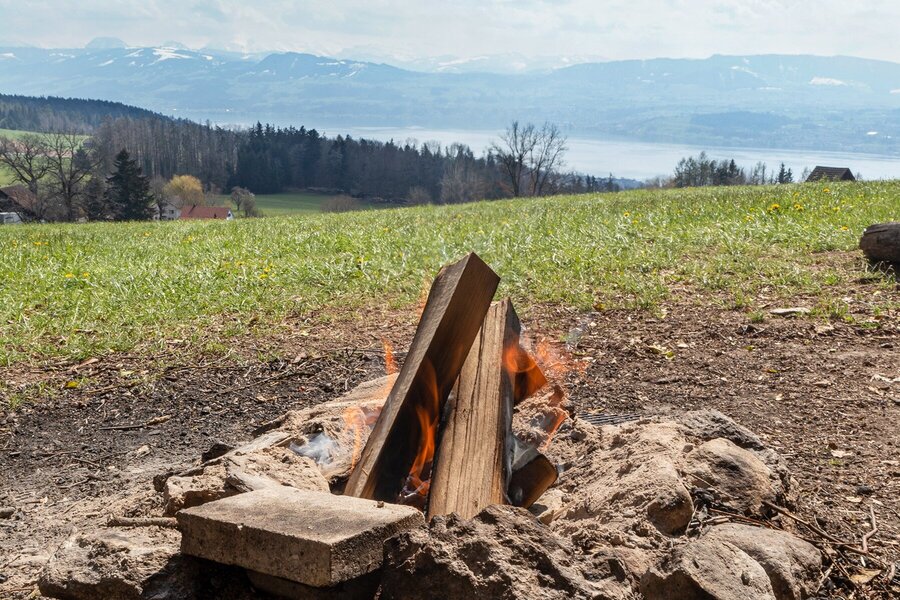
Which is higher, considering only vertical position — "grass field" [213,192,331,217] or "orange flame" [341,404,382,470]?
"grass field" [213,192,331,217]

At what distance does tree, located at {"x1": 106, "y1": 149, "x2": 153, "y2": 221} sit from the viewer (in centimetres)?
5231

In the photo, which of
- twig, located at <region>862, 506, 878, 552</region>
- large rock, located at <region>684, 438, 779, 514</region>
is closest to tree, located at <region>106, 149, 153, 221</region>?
large rock, located at <region>684, 438, 779, 514</region>

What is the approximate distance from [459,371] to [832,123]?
18004 centimetres

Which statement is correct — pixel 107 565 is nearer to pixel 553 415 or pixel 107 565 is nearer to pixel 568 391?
pixel 553 415

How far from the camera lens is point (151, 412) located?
194 inches

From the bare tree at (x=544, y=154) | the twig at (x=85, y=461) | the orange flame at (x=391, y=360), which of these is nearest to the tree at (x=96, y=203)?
the bare tree at (x=544, y=154)

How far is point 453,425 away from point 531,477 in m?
0.41

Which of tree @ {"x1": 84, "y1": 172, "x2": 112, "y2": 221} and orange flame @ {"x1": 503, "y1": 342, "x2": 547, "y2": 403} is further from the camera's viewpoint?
tree @ {"x1": 84, "y1": 172, "x2": 112, "y2": 221}

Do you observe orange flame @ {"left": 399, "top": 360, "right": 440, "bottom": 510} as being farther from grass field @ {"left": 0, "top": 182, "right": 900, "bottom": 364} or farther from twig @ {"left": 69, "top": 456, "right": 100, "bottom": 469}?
grass field @ {"left": 0, "top": 182, "right": 900, "bottom": 364}

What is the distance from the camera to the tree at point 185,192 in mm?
88062

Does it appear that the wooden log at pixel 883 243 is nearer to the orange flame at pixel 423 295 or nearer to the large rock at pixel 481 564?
the orange flame at pixel 423 295

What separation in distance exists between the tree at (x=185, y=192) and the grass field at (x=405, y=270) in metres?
80.7

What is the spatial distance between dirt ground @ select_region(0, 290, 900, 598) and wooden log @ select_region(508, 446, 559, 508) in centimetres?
106

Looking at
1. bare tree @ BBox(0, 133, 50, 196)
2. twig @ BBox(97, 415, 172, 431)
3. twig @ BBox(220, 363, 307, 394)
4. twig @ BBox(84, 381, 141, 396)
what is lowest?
twig @ BBox(97, 415, 172, 431)
